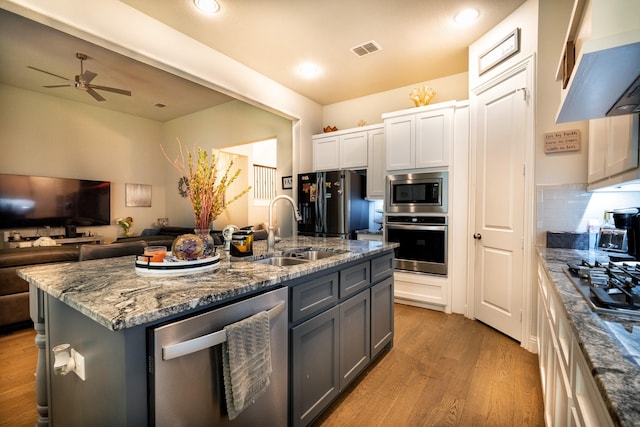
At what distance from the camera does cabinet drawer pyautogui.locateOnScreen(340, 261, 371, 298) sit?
1788 millimetres

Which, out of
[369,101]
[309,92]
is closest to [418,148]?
[369,101]

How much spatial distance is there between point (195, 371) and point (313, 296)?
0.68m

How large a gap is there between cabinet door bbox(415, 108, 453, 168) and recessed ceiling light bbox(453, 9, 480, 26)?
0.81 metres

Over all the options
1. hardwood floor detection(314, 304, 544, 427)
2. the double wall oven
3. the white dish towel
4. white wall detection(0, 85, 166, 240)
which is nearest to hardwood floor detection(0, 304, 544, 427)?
hardwood floor detection(314, 304, 544, 427)

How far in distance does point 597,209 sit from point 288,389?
8.46 ft

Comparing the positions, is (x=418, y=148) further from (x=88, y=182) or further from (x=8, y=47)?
(x=88, y=182)

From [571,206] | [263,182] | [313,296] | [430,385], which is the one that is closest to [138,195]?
[263,182]

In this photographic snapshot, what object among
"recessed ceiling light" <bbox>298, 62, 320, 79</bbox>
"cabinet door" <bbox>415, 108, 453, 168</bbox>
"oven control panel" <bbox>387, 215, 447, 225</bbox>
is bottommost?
"oven control panel" <bbox>387, 215, 447, 225</bbox>

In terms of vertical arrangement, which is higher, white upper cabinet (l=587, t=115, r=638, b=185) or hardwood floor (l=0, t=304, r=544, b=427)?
white upper cabinet (l=587, t=115, r=638, b=185)

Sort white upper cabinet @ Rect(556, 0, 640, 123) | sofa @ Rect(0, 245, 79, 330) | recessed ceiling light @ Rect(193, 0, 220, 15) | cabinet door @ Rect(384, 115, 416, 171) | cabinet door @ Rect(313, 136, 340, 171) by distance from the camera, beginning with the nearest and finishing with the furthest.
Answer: white upper cabinet @ Rect(556, 0, 640, 123) < recessed ceiling light @ Rect(193, 0, 220, 15) < sofa @ Rect(0, 245, 79, 330) < cabinet door @ Rect(384, 115, 416, 171) < cabinet door @ Rect(313, 136, 340, 171)

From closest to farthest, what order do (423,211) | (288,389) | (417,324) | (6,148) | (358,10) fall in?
1. (288,389)
2. (358,10)
3. (417,324)
4. (423,211)
5. (6,148)

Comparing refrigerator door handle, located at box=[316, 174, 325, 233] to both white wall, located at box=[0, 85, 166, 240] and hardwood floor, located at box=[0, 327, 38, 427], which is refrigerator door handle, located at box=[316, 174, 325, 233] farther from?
white wall, located at box=[0, 85, 166, 240]

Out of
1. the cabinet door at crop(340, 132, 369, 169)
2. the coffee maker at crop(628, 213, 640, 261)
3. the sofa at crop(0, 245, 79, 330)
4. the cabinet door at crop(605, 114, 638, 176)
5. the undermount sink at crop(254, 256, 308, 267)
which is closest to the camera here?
the cabinet door at crop(605, 114, 638, 176)

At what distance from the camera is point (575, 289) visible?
3.84ft
